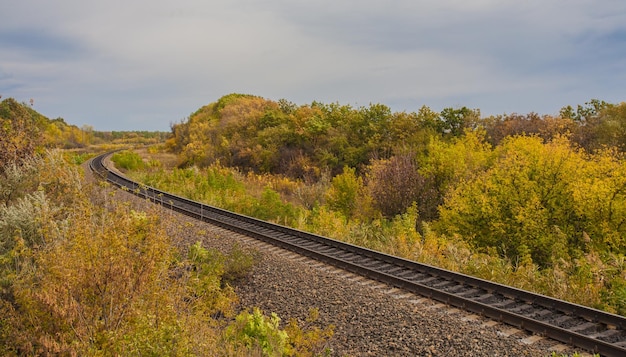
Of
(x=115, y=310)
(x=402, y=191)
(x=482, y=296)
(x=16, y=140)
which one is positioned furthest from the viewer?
(x=402, y=191)

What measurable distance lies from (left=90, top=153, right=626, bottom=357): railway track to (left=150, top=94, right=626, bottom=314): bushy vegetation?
3.70ft

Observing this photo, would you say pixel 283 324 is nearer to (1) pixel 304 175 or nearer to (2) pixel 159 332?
(2) pixel 159 332

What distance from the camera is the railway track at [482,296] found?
7751mm

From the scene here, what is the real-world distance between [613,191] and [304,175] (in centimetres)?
1896

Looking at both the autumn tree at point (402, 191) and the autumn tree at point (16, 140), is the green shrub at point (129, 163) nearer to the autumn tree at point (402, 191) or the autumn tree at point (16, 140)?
the autumn tree at point (16, 140)

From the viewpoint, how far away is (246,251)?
12.6 metres

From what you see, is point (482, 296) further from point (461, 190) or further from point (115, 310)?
point (461, 190)

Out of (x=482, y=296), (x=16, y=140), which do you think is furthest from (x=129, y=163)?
(x=482, y=296)

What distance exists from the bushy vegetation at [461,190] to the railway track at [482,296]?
1.13 metres

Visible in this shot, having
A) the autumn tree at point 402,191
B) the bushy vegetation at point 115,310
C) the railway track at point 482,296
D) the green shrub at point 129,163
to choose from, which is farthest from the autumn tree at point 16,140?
the green shrub at point 129,163

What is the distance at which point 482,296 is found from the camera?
32.0 ft

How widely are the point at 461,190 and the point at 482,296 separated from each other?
988 centimetres

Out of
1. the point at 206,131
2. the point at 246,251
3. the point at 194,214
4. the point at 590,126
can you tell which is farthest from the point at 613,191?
the point at 206,131

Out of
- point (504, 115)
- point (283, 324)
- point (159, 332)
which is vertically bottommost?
point (283, 324)
